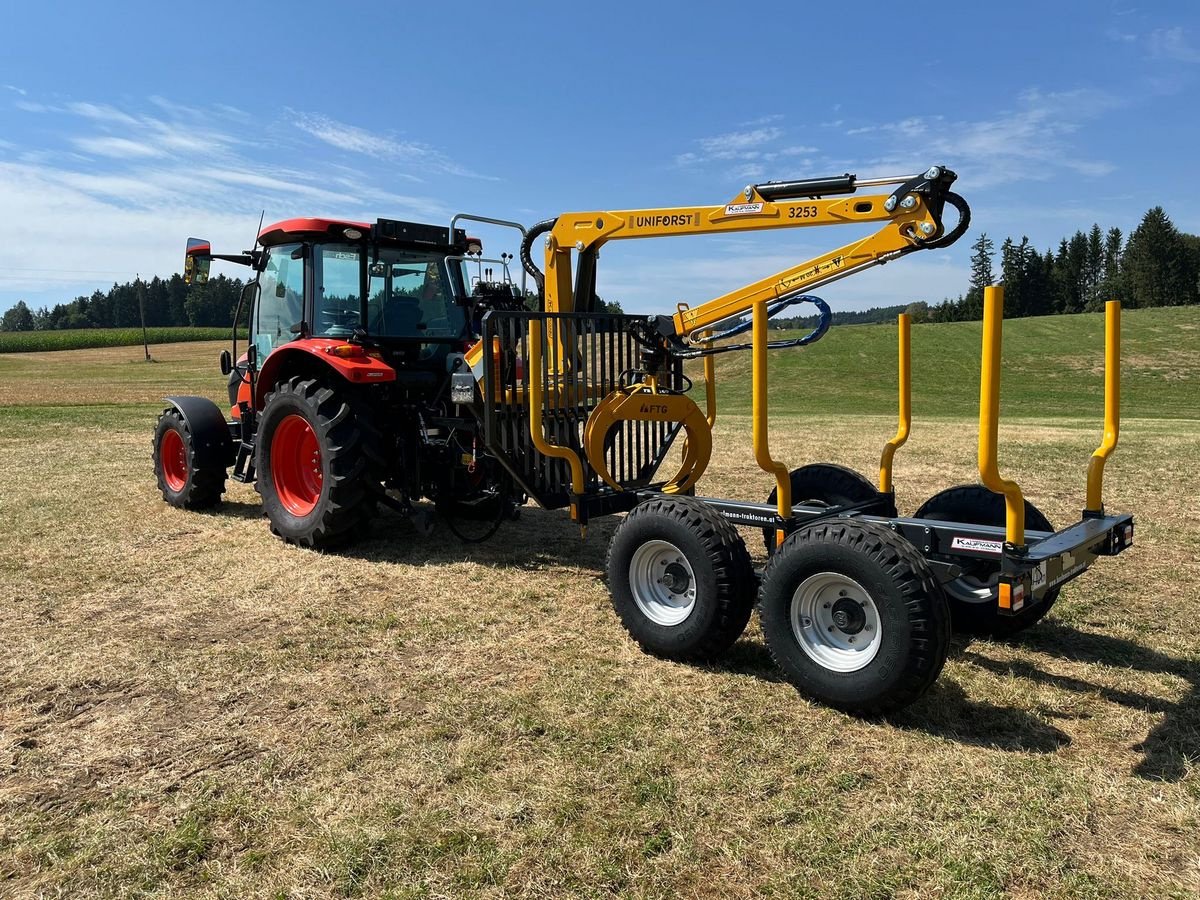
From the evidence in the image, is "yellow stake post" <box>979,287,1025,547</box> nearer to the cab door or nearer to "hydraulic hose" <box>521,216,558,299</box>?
"hydraulic hose" <box>521,216,558,299</box>

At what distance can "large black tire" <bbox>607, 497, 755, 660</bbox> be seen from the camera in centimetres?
400

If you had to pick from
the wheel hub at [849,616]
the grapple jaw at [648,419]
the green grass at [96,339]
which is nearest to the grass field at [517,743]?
the wheel hub at [849,616]

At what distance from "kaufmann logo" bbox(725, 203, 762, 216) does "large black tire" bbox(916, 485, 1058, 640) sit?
1.93 m

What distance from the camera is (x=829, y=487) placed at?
207 inches

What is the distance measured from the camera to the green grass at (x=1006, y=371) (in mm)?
25172

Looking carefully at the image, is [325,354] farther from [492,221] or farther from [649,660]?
[649,660]

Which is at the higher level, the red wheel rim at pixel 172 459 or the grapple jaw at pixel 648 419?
the grapple jaw at pixel 648 419

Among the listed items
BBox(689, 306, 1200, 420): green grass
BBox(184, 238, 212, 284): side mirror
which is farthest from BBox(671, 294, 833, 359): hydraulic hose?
BBox(689, 306, 1200, 420): green grass

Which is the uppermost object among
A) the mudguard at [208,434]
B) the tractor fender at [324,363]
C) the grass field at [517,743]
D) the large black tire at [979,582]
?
the tractor fender at [324,363]

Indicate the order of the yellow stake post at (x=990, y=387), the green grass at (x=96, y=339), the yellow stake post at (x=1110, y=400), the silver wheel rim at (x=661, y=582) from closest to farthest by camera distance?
the yellow stake post at (x=990, y=387) < the yellow stake post at (x=1110, y=400) < the silver wheel rim at (x=661, y=582) < the green grass at (x=96, y=339)

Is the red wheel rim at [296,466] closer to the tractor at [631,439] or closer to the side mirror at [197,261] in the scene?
the tractor at [631,439]

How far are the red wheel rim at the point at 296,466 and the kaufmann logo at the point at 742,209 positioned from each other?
374 centimetres

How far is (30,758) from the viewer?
10.6ft

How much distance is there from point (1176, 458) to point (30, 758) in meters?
11.9
